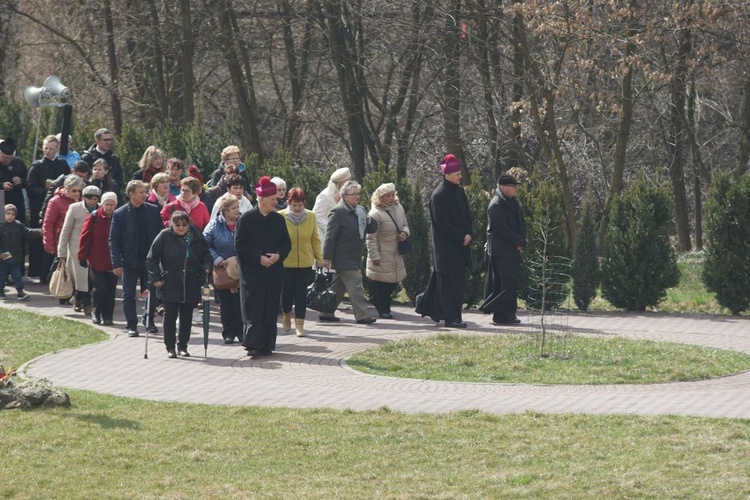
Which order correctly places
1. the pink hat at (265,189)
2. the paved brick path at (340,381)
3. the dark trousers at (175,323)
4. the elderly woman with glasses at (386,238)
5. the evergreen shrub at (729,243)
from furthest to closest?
the evergreen shrub at (729,243), the elderly woman with glasses at (386,238), the dark trousers at (175,323), the pink hat at (265,189), the paved brick path at (340,381)

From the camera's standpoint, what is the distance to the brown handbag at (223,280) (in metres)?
15.4

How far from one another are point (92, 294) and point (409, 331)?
411 cm

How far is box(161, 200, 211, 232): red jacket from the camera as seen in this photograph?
53.2 feet

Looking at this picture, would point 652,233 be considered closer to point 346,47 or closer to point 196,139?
point 196,139

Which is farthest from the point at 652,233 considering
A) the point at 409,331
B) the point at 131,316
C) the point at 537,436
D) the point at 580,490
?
the point at 580,490

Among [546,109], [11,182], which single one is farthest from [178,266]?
[546,109]

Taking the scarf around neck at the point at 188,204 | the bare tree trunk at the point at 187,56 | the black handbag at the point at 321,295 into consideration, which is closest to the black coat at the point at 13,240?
the scarf around neck at the point at 188,204

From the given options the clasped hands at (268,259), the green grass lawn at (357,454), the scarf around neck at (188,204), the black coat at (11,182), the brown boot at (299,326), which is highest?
the black coat at (11,182)

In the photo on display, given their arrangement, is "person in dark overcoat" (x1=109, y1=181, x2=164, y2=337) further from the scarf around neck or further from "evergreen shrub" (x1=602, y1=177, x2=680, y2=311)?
"evergreen shrub" (x1=602, y1=177, x2=680, y2=311)

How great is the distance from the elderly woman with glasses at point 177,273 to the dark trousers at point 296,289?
153 cm

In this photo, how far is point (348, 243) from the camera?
17.2 metres

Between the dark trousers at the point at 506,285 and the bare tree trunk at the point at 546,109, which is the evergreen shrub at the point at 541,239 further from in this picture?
the bare tree trunk at the point at 546,109

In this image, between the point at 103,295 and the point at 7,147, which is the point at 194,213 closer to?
the point at 103,295

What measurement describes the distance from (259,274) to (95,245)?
3.07 meters
